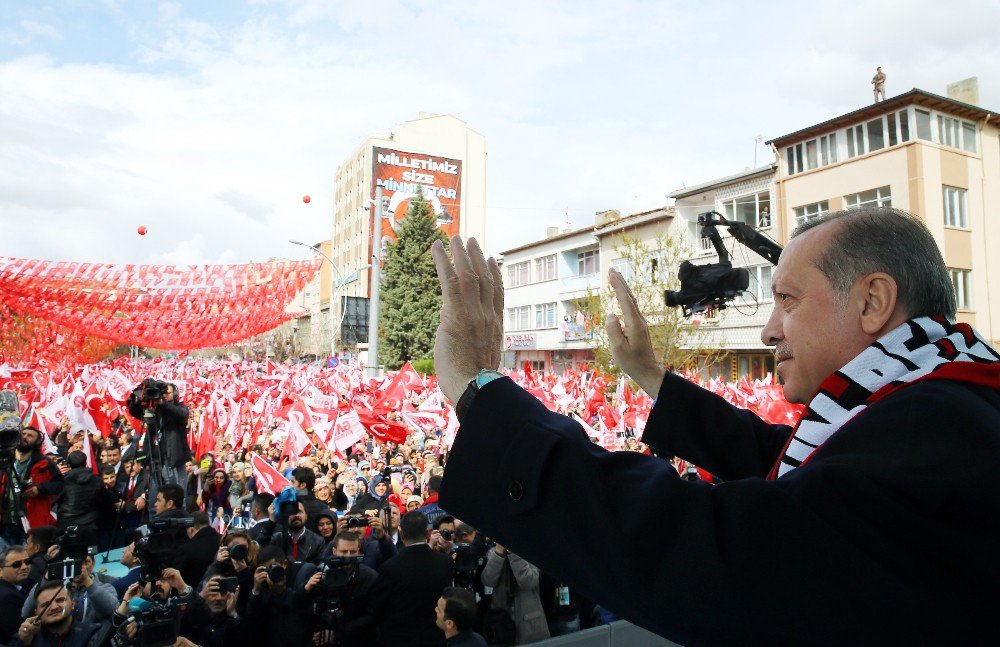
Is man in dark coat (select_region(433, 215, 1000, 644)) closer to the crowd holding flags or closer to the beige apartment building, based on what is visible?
the crowd holding flags

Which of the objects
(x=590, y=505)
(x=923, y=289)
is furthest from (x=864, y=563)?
(x=923, y=289)

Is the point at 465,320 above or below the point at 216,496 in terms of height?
→ above

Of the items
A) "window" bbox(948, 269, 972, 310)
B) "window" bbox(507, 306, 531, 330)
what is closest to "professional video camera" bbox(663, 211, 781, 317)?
"window" bbox(948, 269, 972, 310)

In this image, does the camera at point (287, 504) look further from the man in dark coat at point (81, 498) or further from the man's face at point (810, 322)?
the man's face at point (810, 322)

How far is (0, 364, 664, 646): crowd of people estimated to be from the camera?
404 centimetres

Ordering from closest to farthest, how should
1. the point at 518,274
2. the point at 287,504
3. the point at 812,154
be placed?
1. the point at 287,504
2. the point at 812,154
3. the point at 518,274

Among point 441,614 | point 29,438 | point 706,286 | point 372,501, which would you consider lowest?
point 441,614

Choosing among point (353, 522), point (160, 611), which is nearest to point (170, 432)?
point (353, 522)

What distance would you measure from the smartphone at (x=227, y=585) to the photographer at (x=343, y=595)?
0.45 meters

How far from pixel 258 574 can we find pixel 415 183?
200ft

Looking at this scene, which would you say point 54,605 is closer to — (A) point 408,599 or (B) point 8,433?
(B) point 8,433

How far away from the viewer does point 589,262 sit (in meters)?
40.8

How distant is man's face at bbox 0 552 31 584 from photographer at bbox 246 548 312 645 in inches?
68.8

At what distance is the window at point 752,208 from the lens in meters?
27.4
